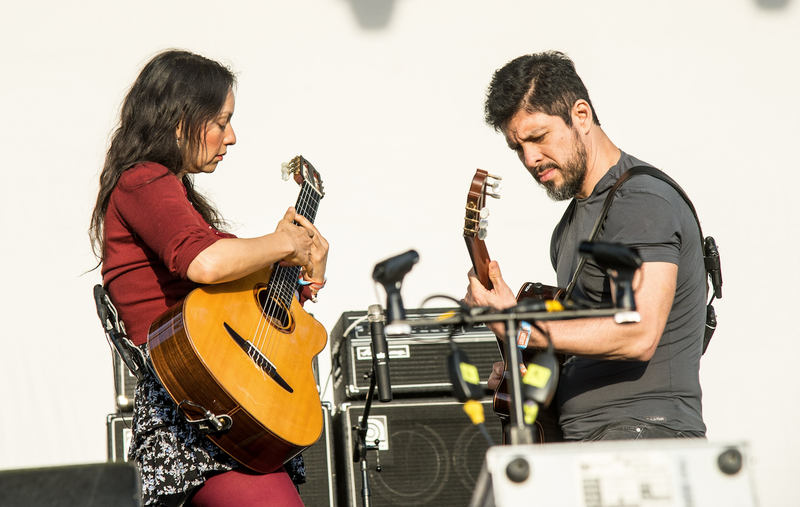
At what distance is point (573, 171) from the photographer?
255cm

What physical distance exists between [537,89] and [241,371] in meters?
1.34

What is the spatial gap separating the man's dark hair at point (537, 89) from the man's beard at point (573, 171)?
0.09 metres

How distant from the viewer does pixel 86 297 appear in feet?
13.9

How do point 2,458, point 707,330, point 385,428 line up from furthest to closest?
1. point 2,458
2. point 385,428
3. point 707,330

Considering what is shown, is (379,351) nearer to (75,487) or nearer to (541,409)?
(541,409)

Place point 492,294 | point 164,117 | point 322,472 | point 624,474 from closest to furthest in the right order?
1. point 624,474
2. point 164,117
3. point 492,294
4. point 322,472

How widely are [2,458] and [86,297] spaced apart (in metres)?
0.89

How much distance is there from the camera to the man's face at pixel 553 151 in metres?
2.55

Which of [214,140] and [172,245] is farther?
[214,140]

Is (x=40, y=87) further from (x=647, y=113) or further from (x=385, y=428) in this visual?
(x=647, y=113)

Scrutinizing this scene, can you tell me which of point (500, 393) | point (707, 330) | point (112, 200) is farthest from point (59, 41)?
point (707, 330)

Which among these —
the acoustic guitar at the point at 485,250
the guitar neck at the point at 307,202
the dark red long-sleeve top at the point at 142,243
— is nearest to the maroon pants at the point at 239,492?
the dark red long-sleeve top at the point at 142,243

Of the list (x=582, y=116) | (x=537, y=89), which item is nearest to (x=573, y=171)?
(x=582, y=116)

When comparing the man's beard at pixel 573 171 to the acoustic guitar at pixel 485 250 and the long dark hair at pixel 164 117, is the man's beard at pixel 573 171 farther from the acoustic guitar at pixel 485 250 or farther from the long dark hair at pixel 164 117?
the long dark hair at pixel 164 117
